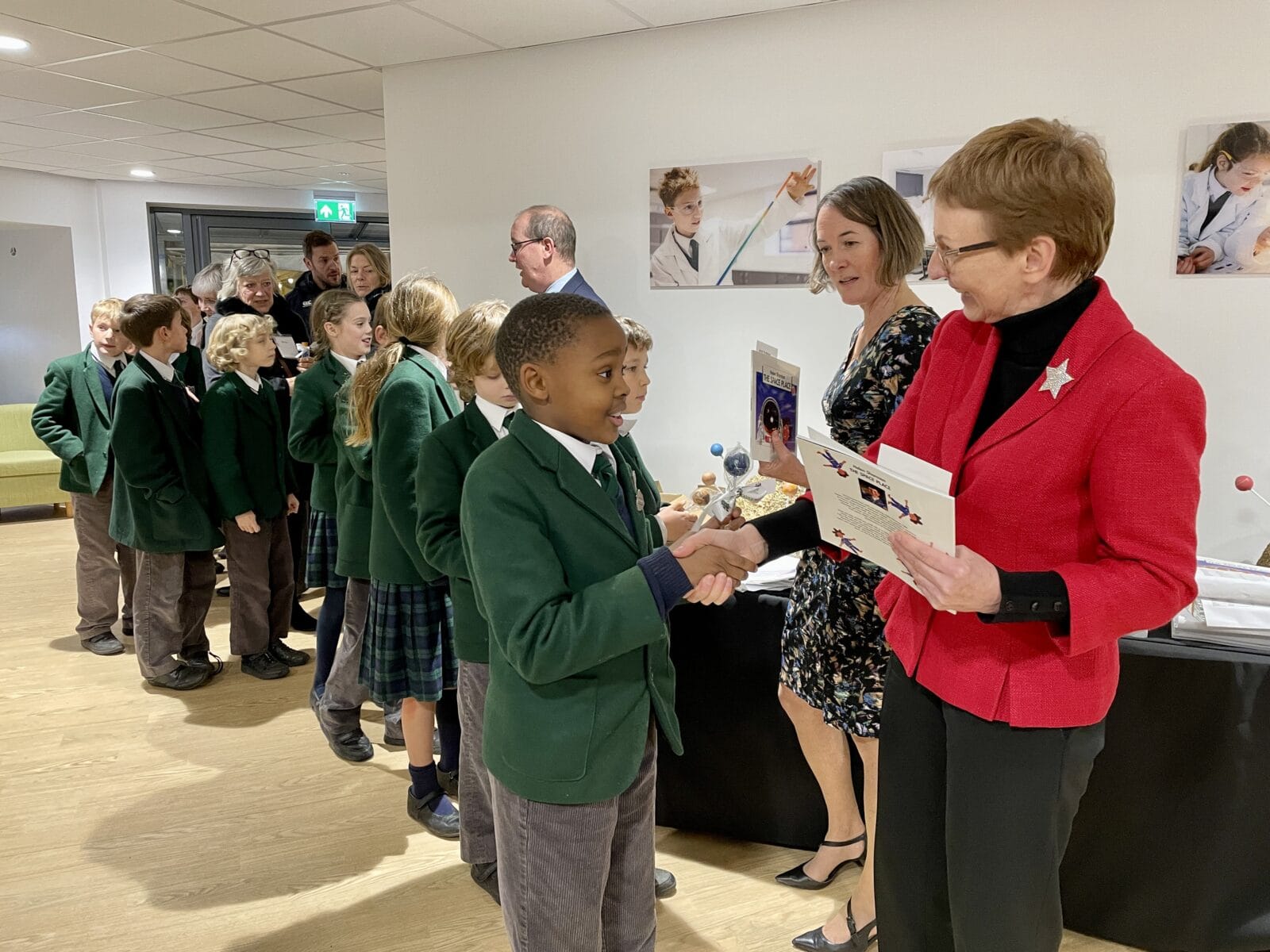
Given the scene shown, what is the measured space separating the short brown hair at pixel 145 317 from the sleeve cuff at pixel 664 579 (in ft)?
10.6

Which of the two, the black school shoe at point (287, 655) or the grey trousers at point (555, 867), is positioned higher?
the grey trousers at point (555, 867)

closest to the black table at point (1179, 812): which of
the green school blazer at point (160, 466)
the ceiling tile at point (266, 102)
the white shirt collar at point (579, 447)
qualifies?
the white shirt collar at point (579, 447)

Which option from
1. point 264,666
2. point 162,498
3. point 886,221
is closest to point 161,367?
point 162,498

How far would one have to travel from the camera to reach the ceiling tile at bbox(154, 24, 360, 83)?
4.14 metres

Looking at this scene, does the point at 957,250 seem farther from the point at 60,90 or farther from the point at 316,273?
the point at 60,90

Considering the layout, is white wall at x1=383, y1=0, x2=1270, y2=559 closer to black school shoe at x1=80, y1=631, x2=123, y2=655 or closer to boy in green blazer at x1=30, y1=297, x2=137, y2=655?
boy in green blazer at x1=30, y1=297, x2=137, y2=655

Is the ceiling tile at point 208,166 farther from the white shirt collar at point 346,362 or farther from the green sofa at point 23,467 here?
the white shirt collar at point 346,362

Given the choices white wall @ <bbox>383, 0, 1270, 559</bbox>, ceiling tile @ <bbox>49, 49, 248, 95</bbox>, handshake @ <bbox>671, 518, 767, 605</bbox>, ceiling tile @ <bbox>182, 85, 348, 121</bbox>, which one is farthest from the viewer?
ceiling tile @ <bbox>182, 85, 348, 121</bbox>

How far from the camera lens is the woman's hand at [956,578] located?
3.62 ft

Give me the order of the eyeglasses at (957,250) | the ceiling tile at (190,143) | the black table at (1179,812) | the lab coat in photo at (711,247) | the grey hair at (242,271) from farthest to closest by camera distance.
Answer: the ceiling tile at (190,143) < the grey hair at (242,271) < the lab coat in photo at (711,247) < the black table at (1179,812) < the eyeglasses at (957,250)

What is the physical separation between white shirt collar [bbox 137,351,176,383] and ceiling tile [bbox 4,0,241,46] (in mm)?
1392

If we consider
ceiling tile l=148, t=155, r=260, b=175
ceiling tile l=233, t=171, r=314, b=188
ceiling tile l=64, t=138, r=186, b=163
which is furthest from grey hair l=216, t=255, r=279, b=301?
ceiling tile l=233, t=171, r=314, b=188

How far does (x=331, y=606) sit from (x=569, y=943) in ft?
7.22

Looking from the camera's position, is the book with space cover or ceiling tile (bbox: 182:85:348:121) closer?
the book with space cover
